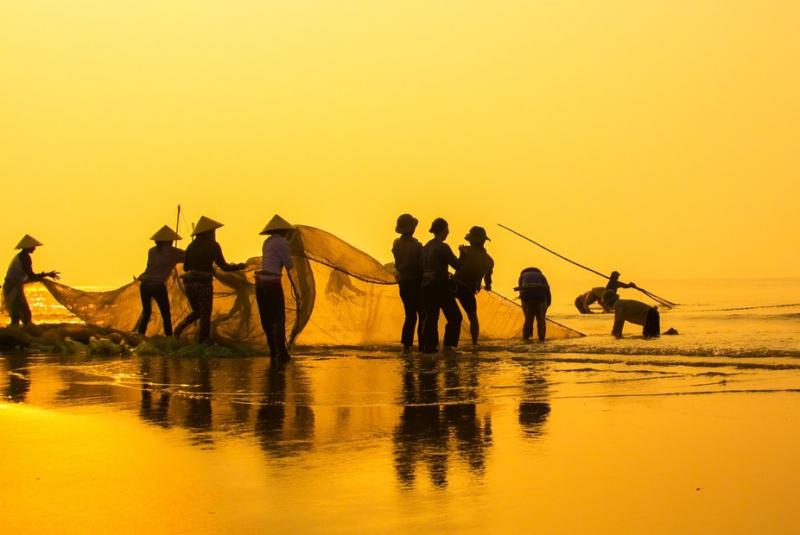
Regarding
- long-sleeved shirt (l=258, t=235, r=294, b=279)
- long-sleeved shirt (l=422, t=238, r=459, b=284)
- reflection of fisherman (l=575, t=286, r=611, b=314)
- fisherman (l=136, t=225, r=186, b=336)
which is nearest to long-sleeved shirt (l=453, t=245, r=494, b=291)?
long-sleeved shirt (l=422, t=238, r=459, b=284)

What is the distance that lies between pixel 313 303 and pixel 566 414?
8783mm

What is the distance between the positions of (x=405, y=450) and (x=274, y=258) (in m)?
8.03

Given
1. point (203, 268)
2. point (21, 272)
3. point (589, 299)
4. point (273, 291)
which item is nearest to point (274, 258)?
point (273, 291)

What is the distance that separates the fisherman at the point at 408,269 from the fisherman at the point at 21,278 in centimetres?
654

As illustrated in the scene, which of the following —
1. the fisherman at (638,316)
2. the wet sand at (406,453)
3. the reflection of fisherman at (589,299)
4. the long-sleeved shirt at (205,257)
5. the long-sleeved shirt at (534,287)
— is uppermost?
the reflection of fisherman at (589,299)

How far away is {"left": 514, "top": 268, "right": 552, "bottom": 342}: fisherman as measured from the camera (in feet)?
61.3

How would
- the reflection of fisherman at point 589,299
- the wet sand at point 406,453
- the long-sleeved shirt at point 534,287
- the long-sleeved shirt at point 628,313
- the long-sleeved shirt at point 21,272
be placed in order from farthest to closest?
the reflection of fisherman at point 589,299 → the long-sleeved shirt at point 628,313 → the long-sleeved shirt at point 21,272 → the long-sleeved shirt at point 534,287 → the wet sand at point 406,453

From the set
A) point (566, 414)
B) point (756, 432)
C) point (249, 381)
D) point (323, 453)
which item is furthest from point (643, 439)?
point (249, 381)

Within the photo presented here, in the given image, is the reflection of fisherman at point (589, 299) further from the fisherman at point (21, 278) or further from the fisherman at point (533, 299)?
the fisherman at point (21, 278)

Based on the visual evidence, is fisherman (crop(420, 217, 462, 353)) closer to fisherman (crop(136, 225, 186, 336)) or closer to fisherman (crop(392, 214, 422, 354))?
fisherman (crop(392, 214, 422, 354))

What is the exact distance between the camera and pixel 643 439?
7215 mm

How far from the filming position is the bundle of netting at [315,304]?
16.8 metres

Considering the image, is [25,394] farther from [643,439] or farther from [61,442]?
[643,439]

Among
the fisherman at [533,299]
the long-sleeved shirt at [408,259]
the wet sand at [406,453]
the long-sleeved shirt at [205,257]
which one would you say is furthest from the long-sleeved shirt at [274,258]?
the fisherman at [533,299]
